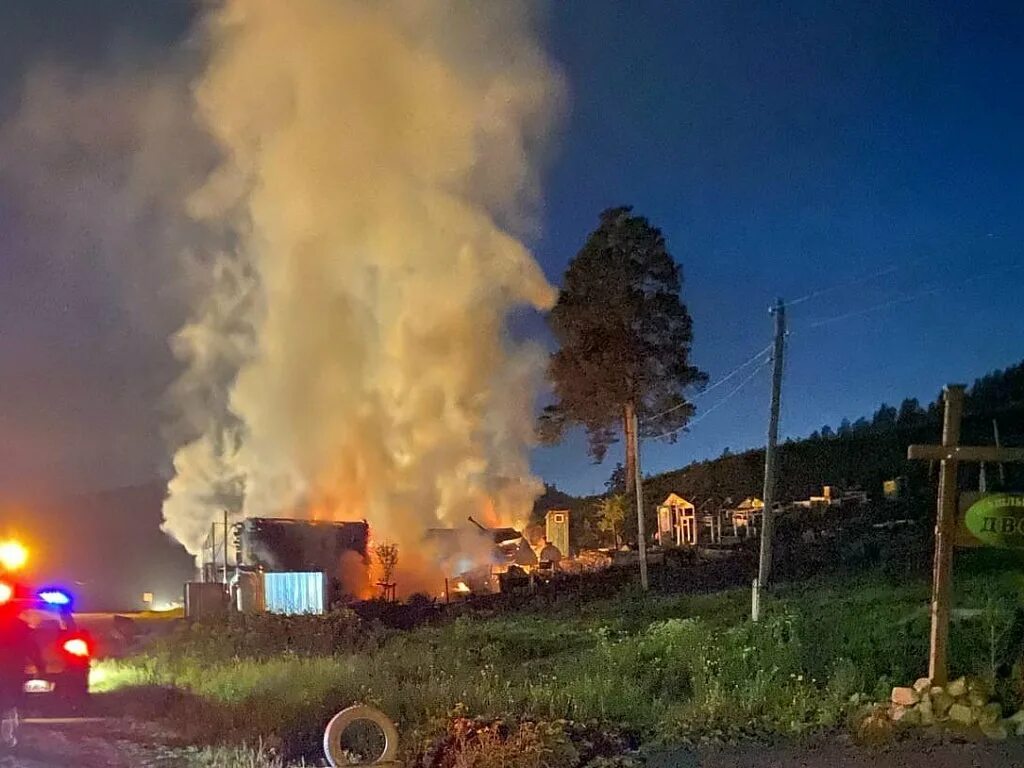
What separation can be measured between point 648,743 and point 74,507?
231 ft

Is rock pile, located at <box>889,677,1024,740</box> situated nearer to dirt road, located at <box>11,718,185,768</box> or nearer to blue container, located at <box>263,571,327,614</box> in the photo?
dirt road, located at <box>11,718,185,768</box>

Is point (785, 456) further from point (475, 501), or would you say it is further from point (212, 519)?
point (212, 519)

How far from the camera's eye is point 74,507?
72562mm

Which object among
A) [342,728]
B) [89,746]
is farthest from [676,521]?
[342,728]

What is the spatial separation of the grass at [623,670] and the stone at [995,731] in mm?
663

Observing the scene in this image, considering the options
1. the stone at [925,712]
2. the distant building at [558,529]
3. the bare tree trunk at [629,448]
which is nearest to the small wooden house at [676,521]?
the bare tree trunk at [629,448]

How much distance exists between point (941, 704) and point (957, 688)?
0.20 metres

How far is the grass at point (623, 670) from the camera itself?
9.82 m

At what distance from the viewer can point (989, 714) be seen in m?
8.90

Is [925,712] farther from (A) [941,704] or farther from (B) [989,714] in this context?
(B) [989,714]

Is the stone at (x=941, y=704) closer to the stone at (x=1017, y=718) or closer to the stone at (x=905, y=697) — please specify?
the stone at (x=905, y=697)

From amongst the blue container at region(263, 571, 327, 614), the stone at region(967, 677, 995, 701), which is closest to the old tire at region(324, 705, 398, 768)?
the stone at region(967, 677, 995, 701)

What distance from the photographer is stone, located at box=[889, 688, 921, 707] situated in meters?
9.21

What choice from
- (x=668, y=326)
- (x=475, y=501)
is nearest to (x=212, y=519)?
(x=475, y=501)
